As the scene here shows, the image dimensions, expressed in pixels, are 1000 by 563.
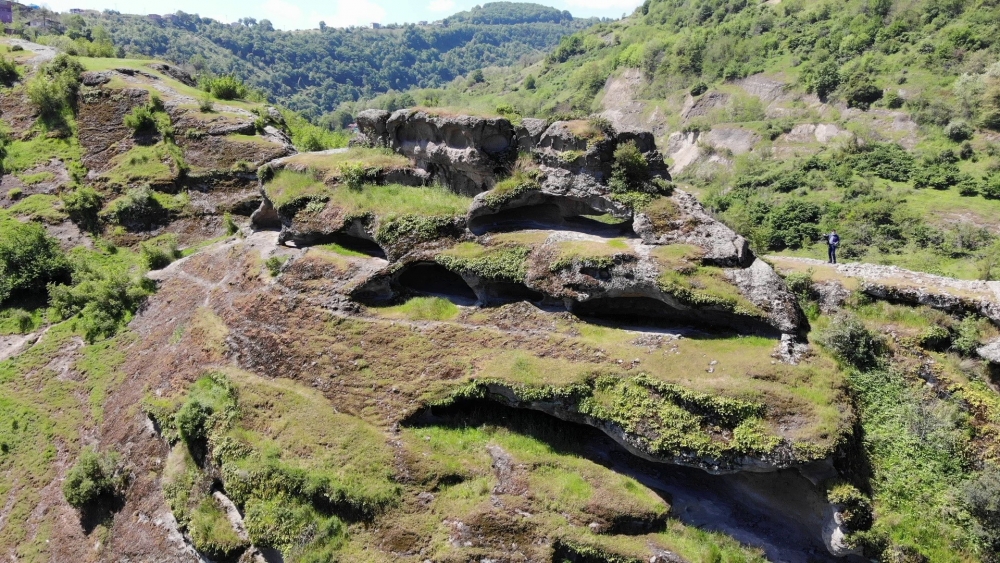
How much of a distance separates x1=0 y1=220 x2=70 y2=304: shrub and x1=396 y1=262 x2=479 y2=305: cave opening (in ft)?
80.7

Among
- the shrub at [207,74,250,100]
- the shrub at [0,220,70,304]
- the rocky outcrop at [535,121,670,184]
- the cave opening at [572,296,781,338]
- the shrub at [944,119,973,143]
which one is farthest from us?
the shrub at [944,119,973,143]

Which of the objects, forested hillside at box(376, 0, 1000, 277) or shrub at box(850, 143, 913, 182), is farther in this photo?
shrub at box(850, 143, 913, 182)

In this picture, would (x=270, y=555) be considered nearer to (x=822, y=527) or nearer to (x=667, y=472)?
(x=667, y=472)

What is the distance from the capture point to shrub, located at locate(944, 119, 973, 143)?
5362cm

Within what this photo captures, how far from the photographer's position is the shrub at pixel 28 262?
99.1 feet

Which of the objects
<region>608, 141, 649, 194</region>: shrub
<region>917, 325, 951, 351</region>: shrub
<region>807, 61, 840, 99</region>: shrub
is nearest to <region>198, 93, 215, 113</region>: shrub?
<region>608, 141, 649, 194</region>: shrub

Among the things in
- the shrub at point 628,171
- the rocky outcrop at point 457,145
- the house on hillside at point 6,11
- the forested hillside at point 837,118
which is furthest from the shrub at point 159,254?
the house on hillside at point 6,11

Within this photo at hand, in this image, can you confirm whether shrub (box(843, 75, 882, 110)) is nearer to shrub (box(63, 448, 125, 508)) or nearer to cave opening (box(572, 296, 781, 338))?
cave opening (box(572, 296, 781, 338))

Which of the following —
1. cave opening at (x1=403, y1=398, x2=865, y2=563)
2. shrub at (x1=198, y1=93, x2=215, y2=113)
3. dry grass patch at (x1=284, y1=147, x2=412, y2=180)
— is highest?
shrub at (x1=198, y1=93, x2=215, y2=113)

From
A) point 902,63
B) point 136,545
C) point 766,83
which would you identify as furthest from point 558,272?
point 766,83

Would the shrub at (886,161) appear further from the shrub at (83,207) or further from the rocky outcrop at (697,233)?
the shrub at (83,207)

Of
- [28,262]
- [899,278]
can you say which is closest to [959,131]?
[899,278]

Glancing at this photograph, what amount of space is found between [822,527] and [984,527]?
12.0ft

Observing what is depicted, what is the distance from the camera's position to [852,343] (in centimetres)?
1588
